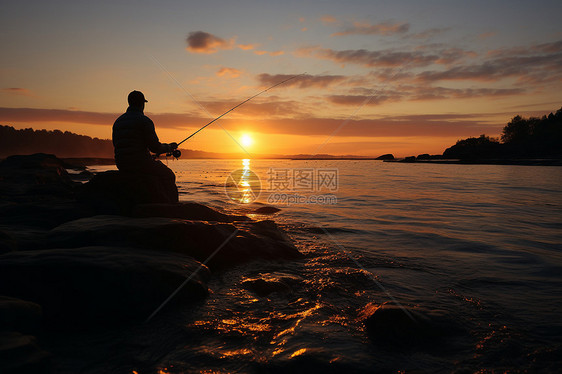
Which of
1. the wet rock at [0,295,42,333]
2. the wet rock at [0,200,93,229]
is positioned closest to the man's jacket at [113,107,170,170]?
the wet rock at [0,200,93,229]

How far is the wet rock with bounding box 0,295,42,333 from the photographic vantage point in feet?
9.26

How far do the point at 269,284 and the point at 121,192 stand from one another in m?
5.19

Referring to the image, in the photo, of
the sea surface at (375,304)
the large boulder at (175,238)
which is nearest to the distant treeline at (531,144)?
the sea surface at (375,304)

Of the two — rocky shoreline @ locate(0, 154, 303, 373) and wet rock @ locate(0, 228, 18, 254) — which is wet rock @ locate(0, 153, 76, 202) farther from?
wet rock @ locate(0, 228, 18, 254)

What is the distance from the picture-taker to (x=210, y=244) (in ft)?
20.3

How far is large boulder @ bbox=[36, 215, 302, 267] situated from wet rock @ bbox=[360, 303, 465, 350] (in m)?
3.26

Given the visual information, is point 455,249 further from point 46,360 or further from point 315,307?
point 46,360

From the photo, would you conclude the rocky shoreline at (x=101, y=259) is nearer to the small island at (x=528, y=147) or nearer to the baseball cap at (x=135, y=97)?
the baseball cap at (x=135, y=97)

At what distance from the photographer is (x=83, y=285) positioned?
12.2ft

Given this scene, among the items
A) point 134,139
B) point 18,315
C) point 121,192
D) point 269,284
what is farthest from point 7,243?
point 269,284

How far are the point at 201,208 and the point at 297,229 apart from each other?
3.98 metres

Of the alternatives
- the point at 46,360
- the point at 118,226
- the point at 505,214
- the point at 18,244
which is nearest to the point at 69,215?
the point at 18,244

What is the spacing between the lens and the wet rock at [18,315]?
2.82m

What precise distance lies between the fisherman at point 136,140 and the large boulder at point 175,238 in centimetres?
193
